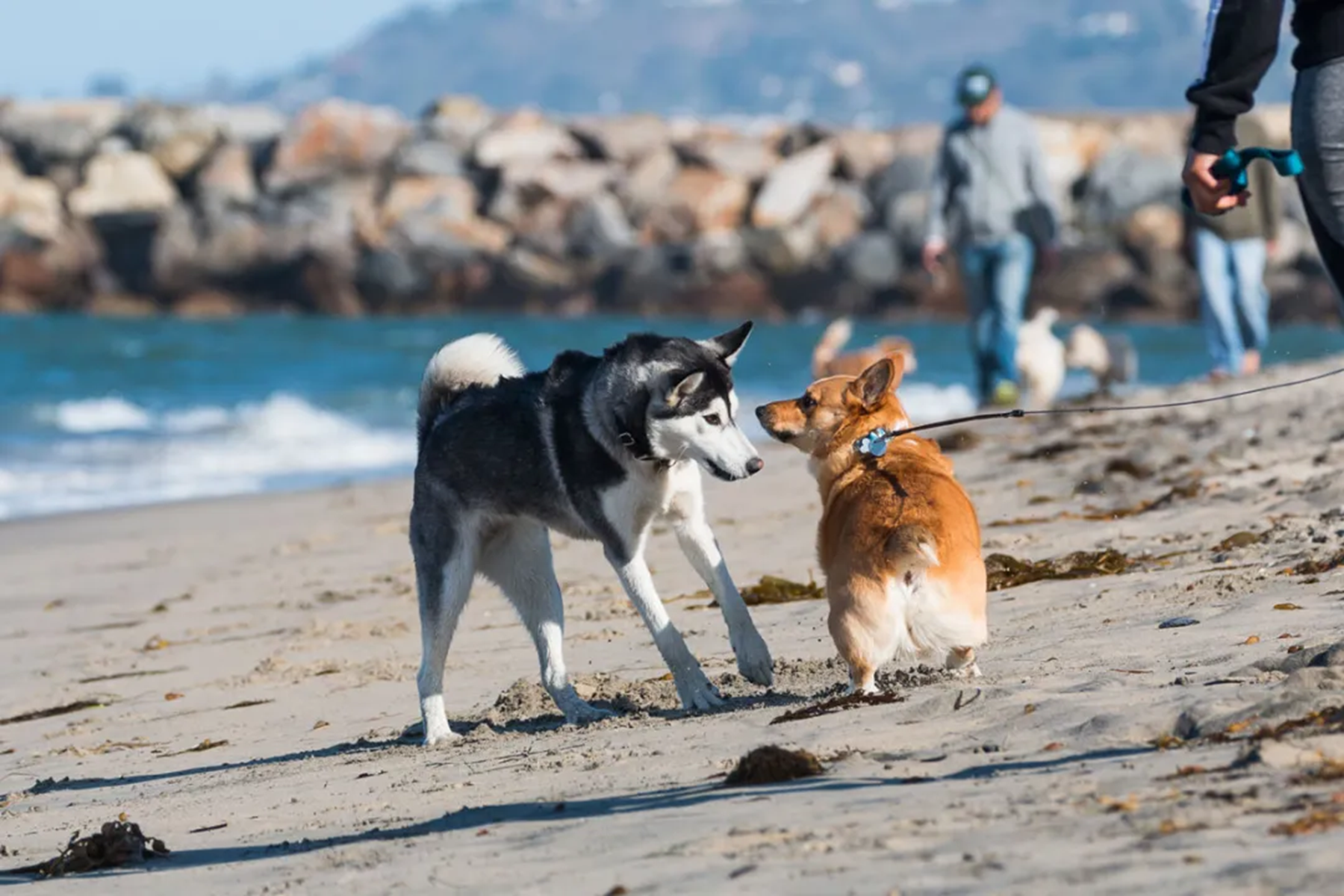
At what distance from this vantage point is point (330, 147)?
5228 cm

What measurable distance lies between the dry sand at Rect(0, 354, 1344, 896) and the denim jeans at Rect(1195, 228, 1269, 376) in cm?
308

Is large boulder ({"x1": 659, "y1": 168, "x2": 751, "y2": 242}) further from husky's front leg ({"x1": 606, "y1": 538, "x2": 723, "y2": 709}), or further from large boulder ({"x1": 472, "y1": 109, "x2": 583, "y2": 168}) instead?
husky's front leg ({"x1": 606, "y1": 538, "x2": 723, "y2": 709})

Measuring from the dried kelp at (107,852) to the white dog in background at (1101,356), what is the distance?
A: 1313 centimetres

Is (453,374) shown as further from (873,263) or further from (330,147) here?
(330,147)

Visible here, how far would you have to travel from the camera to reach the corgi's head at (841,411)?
5.65 m

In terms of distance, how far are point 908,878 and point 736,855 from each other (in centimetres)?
41

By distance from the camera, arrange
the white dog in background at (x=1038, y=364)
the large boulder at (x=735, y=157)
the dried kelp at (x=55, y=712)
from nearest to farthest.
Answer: the dried kelp at (x=55, y=712) → the white dog in background at (x=1038, y=364) → the large boulder at (x=735, y=157)

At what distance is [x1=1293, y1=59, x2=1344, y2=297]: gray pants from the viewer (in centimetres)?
380

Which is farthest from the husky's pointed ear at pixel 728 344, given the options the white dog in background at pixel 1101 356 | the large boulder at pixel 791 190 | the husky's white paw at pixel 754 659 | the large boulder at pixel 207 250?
the large boulder at pixel 207 250

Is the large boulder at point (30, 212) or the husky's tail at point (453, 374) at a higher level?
the large boulder at point (30, 212)

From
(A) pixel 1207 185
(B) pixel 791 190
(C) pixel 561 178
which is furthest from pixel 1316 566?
(C) pixel 561 178

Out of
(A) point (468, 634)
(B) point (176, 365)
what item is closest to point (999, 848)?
(A) point (468, 634)

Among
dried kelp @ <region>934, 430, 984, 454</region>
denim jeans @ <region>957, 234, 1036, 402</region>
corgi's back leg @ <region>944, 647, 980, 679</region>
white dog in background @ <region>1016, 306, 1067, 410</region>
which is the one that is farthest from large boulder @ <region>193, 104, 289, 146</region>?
corgi's back leg @ <region>944, 647, 980, 679</region>

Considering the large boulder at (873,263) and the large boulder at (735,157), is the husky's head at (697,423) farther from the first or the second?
the large boulder at (735,157)
